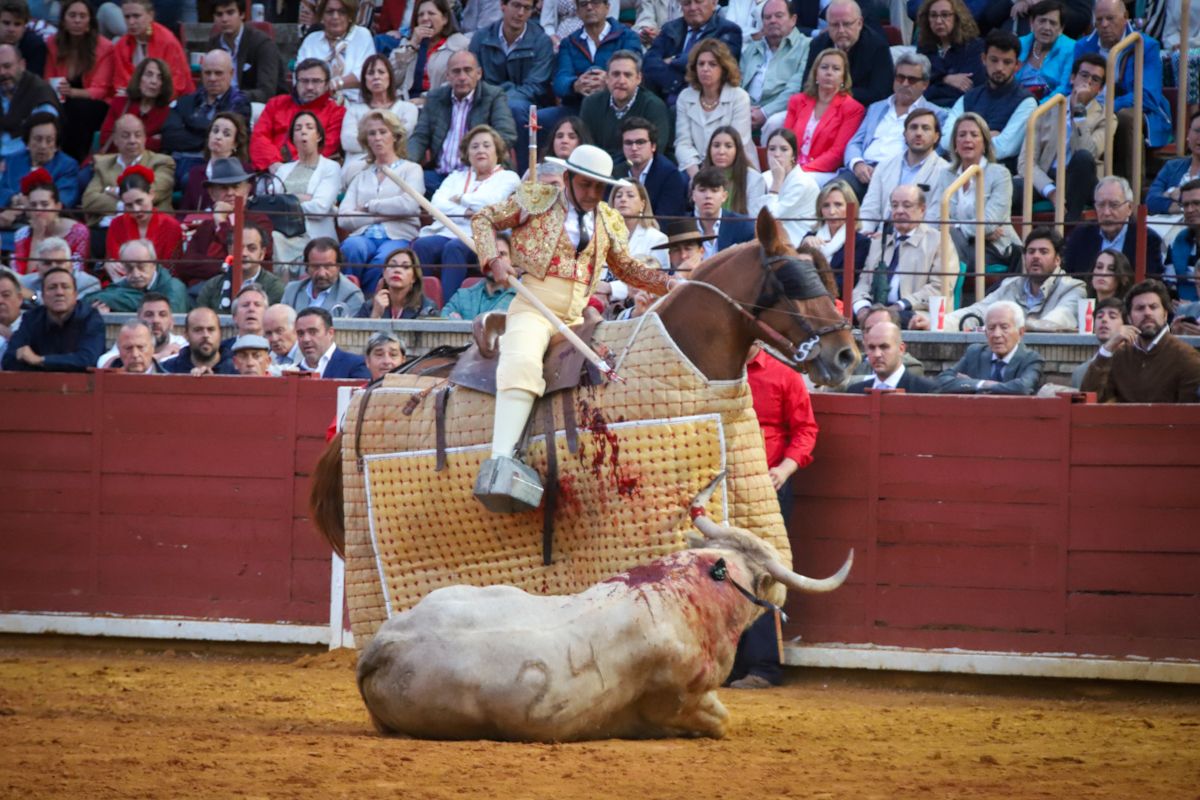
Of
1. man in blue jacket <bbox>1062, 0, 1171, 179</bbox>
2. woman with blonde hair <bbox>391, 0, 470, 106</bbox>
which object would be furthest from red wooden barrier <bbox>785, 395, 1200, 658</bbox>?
woman with blonde hair <bbox>391, 0, 470, 106</bbox>

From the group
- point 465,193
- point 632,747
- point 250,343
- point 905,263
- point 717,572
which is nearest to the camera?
point 632,747

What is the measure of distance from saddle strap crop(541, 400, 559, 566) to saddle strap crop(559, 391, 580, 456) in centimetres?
6

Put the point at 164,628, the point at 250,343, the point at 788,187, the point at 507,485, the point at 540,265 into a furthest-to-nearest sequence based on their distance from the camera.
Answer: the point at 788,187, the point at 250,343, the point at 164,628, the point at 540,265, the point at 507,485

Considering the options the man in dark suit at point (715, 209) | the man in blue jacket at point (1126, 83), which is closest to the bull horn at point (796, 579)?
the man in dark suit at point (715, 209)

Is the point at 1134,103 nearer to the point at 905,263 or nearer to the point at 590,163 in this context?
the point at 905,263

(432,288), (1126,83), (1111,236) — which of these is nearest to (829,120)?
(1126,83)

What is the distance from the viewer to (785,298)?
627 cm

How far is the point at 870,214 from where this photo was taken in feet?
33.0

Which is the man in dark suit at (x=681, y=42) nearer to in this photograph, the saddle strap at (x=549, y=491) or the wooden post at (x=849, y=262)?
the wooden post at (x=849, y=262)

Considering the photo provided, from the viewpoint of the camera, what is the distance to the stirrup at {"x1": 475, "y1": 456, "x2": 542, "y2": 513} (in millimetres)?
6137

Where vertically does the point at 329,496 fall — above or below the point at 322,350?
below

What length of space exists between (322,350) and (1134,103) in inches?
190

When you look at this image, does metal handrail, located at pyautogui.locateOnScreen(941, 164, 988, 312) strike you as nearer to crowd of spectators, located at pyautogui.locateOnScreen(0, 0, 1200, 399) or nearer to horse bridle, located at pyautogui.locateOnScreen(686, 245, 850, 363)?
crowd of spectators, located at pyautogui.locateOnScreen(0, 0, 1200, 399)

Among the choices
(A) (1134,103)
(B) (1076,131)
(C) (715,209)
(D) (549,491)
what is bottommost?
(D) (549,491)
